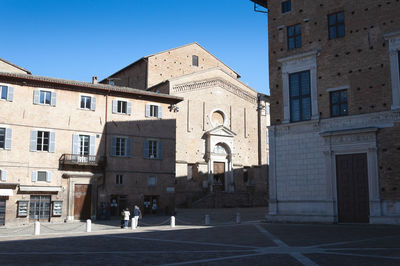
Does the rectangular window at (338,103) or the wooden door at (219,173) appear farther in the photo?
the wooden door at (219,173)

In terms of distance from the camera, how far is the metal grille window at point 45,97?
30531 mm

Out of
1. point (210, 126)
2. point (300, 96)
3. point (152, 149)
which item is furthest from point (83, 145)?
point (210, 126)

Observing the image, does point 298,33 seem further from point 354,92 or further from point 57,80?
point 57,80

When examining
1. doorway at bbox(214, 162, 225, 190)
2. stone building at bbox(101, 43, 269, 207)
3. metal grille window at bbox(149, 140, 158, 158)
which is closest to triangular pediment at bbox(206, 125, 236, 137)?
stone building at bbox(101, 43, 269, 207)

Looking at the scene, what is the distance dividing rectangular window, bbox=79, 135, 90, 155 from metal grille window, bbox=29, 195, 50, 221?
13.2 ft

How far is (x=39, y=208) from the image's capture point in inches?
1163

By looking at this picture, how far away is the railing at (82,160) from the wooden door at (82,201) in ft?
5.67

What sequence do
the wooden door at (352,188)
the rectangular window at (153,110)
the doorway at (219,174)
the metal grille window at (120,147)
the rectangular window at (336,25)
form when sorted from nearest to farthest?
1. the wooden door at (352,188)
2. the rectangular window at (336,25)
3. the metal grille window at (120,147)
4. the rectangular window at (153,110)
5. the doorway at (219,174)

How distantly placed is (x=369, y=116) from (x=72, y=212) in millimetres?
20602

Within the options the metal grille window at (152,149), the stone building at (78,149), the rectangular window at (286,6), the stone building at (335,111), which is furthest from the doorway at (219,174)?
the rectangular window at (286,6)

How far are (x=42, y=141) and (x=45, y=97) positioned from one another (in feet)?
10.4

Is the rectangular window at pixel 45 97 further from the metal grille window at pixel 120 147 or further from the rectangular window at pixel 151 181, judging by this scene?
the rectangular window at pixel 151 181

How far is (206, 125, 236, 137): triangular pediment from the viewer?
1851 inches

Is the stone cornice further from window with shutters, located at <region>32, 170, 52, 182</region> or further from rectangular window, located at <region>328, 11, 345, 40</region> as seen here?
rectangular window, located at <region>328, 11, 345, 40</region>
